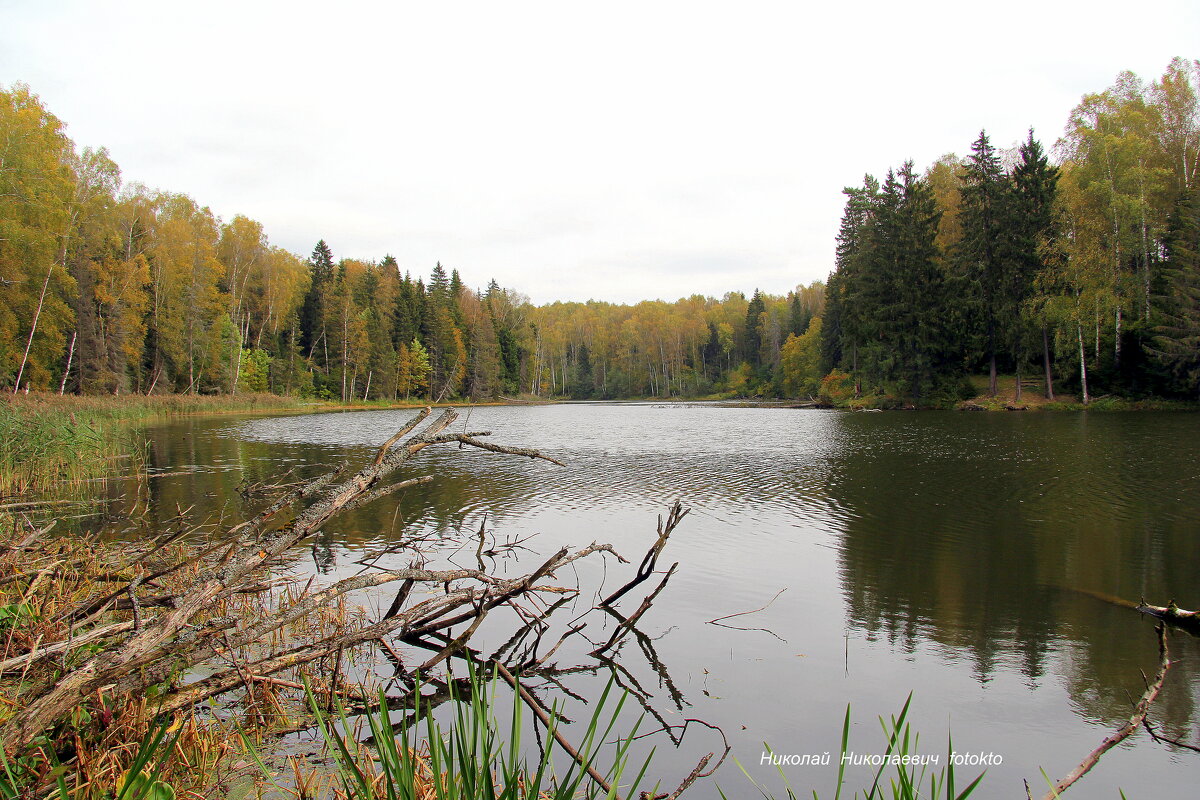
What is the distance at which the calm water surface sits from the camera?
13.8ft

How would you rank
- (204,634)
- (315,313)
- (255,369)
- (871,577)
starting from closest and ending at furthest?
(204,634), (871,577), (255,369), (315,313)

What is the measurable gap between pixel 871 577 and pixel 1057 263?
34751mm

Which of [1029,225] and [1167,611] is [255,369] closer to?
[1029,225]

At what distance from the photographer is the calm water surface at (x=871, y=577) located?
419 centimetres

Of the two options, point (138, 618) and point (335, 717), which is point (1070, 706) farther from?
point (138, 618)

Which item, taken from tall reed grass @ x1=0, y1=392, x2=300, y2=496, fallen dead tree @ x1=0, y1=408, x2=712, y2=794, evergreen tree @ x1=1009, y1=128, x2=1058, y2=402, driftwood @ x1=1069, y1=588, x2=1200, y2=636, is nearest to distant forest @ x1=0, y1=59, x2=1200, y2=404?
evergreen tree @ x1=1009, y1=128, x2=1058, y2=402

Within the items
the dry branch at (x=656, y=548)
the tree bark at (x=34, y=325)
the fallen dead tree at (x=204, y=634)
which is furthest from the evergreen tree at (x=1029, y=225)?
the tree bark at (x=34, y=325)

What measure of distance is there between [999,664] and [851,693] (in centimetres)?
138

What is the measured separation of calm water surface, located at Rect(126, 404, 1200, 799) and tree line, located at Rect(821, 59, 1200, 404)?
17.4m

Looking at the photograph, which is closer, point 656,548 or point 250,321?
point 656,548

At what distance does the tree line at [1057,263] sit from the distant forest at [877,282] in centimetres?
11

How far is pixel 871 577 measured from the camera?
7422mm

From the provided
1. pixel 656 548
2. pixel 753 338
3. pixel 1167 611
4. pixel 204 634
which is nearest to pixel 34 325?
pixel 204 634

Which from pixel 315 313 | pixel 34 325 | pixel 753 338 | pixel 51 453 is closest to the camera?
pixel 51 453
